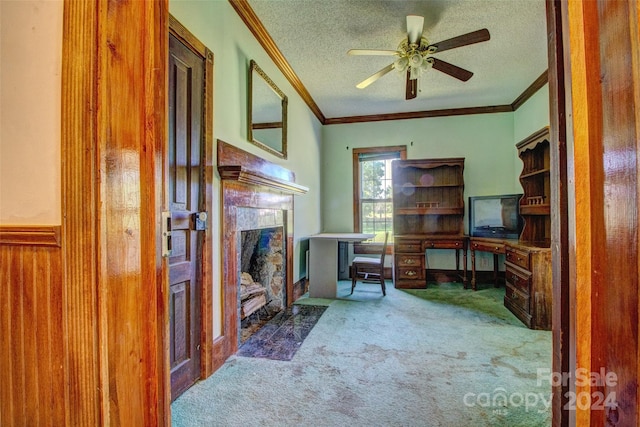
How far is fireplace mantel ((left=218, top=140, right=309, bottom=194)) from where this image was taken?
2.22m

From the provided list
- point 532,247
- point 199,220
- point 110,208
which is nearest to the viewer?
point 110,208

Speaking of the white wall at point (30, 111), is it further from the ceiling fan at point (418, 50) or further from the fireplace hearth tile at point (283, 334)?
the ceiling fan at point (418, 50)

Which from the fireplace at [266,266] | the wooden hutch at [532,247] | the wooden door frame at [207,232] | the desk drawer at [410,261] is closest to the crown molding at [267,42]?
the wooden door frame at [207,232]

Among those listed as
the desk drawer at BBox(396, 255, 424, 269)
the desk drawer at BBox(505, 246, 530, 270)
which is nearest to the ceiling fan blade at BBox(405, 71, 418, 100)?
the desk drawer at BBox(505, 246, 530, 270)

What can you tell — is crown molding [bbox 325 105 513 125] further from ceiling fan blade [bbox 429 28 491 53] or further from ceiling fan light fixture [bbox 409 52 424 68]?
ceiling fan blade [bbox 429 28 491 53]

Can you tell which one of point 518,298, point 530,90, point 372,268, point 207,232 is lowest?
point 518,298

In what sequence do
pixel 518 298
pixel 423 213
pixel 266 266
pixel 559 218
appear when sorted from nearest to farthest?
1. pixel 559 218
2. pixel 518 298
3. pixel 266 266
4. pixel 423 213

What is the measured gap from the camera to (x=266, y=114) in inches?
123

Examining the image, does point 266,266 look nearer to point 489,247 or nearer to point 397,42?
point 397,42

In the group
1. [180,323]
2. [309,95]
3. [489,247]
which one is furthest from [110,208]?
[489,247]

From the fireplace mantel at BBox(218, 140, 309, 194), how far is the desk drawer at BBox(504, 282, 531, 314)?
282 cm

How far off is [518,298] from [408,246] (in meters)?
1.64

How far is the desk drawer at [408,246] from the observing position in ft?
15.2

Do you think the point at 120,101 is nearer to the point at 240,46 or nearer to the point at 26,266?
the point at 26,266
